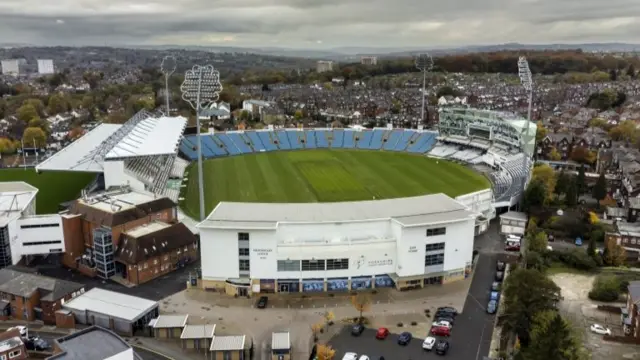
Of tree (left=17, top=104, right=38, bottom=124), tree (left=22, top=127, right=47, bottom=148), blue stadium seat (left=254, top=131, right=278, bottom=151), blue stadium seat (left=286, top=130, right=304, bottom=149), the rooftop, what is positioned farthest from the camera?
tree (left=17, top=104, right=38, bottom=124)

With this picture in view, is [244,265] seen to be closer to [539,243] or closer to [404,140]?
[539,243]

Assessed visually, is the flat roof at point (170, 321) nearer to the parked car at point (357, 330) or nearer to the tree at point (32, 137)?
the parked car at point (357, 330)

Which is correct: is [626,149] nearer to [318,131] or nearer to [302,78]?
[318,131]

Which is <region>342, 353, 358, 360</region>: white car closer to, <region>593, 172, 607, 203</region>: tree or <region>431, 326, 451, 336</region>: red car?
<region>431, 326, 451, 336</region>: red car

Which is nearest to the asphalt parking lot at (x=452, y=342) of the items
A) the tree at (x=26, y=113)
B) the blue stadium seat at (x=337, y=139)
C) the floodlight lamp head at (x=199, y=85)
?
the floodlight lamp head at (x=199, y=85)

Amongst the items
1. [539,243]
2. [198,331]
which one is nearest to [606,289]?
[539,243]

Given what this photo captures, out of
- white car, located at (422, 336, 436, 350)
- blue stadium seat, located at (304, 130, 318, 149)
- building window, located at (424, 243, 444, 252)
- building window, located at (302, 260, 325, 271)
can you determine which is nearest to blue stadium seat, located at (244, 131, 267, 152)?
blue stadium seat, located at (304, 130, 318, 149)

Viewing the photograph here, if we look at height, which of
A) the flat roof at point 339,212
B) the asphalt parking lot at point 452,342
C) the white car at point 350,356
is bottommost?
the asphalt parking lot at point 452,342
